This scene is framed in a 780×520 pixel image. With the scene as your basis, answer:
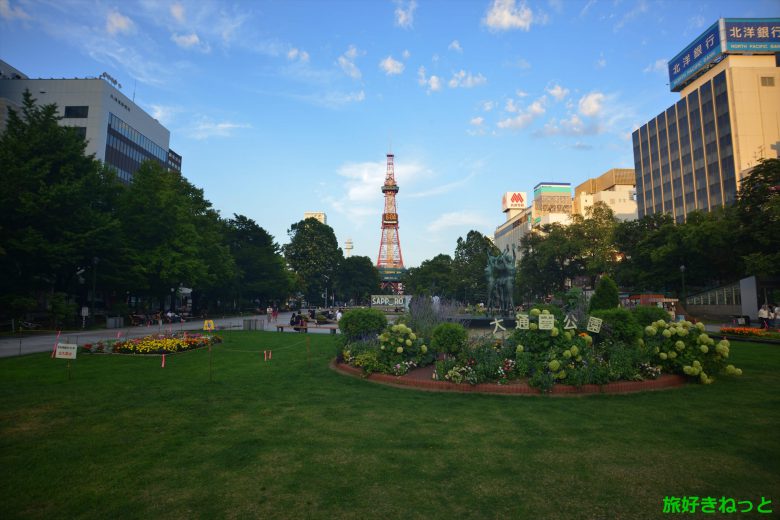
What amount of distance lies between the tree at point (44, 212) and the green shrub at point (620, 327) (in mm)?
31238

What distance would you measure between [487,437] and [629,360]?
18.1 ft

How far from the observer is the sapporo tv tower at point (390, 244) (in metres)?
129

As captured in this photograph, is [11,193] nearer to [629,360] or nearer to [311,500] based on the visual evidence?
[311,500]

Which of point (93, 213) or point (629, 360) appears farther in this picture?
point (93, 213)

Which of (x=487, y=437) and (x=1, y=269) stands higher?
(x=1, y=269)

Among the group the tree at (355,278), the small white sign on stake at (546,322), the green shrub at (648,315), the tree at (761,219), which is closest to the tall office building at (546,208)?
the tree at (355,278)

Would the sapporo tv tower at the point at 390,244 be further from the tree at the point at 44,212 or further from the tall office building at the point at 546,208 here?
the tree at the point at 44,212

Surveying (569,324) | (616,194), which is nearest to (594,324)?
(569,324)

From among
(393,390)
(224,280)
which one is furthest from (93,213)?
Result: (393,390)

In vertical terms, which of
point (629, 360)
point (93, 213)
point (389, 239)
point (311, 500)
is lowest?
point (311, 500)

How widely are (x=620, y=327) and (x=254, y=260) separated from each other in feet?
177

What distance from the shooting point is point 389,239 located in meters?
132

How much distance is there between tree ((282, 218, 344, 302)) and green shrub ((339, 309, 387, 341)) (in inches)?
2558

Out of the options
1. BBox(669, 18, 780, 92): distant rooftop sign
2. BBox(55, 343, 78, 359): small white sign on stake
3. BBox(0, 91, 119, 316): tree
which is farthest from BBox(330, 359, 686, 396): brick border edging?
BBox(669, 18, 780, 92): distant rooftop sign
